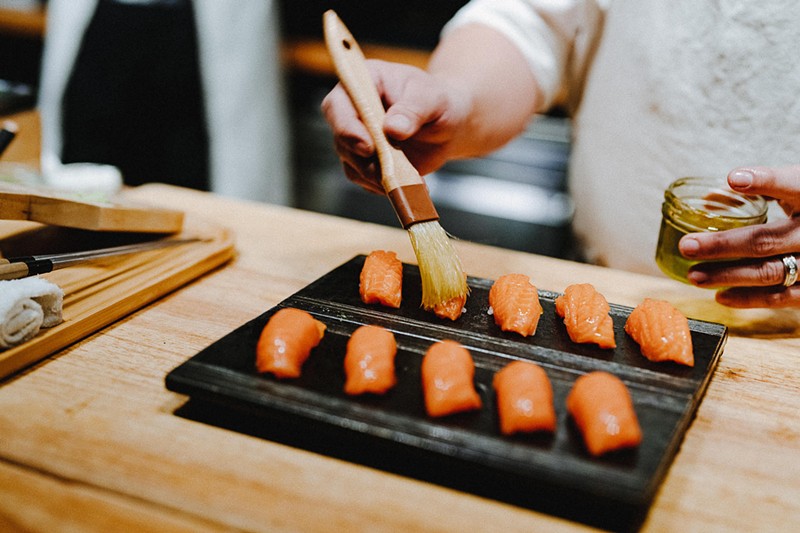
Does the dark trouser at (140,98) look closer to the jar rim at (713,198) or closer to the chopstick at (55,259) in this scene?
the chopstick at (55,259)

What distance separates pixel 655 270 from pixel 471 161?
208cm

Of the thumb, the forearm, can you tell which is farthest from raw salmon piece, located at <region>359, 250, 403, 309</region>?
the forearm

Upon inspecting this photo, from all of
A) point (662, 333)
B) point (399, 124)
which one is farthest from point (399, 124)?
point (662, 333)

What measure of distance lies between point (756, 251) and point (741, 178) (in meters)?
0.18

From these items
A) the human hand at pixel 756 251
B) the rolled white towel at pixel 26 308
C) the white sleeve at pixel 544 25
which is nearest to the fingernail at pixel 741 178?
the human hand at pixel 756 251

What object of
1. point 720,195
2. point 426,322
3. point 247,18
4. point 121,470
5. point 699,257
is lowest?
point 121,470

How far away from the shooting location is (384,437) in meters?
0.94

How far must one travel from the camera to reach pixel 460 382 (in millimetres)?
1002

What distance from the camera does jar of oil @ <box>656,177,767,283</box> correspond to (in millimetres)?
1355

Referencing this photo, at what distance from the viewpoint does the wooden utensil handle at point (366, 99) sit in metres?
1.32

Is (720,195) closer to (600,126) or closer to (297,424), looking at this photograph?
(600,126)

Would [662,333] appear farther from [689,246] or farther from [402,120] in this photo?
[402,120]

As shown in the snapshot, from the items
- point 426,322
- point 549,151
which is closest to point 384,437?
point 426,322

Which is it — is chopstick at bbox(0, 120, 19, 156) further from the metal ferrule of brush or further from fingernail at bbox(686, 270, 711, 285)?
fingernail at bbox(686, 270, 711, 285)
